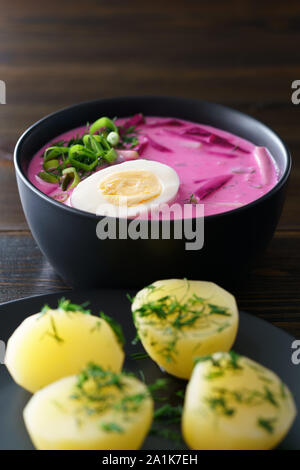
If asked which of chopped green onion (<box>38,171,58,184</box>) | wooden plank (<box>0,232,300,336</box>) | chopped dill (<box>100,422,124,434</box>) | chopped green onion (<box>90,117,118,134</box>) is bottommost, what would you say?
wooden plank (<box>0,232,300,336</box>)

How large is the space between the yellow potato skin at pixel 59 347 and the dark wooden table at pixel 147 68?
384mm

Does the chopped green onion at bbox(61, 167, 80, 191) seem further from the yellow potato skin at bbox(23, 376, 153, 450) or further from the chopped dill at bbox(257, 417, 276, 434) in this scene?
the chopped dill at bbox(257, 417, 276, 434)

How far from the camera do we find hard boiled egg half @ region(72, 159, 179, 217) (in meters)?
1.22

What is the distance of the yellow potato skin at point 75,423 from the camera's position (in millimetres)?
769

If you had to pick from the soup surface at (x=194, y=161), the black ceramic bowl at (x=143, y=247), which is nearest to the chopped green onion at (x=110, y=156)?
the soup surface at (x=194, y=161)

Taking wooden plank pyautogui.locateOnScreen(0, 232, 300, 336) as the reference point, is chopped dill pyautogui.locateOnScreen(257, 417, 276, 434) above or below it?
above

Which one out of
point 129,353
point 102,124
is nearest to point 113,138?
point 102,124

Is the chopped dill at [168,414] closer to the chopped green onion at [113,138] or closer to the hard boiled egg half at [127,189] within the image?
the hard boiled egg half at [127,189]

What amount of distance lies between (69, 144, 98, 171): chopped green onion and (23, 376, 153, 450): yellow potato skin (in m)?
0.61
